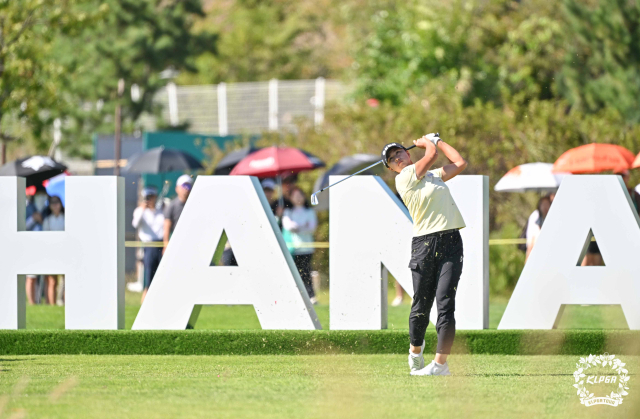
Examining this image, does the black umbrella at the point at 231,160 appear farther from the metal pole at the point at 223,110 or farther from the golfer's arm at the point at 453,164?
the metal pole at the point at 223,110

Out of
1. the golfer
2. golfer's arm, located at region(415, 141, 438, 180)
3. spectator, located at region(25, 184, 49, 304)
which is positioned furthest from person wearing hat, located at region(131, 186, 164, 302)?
golfer's arm, located at region(415, 141, 438, 180)

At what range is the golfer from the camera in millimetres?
7500

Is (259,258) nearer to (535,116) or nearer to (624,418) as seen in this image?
(624,418)

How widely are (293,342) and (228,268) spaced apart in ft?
3.56

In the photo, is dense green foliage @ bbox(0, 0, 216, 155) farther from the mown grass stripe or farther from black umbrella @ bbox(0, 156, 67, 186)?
the mown grass stripe

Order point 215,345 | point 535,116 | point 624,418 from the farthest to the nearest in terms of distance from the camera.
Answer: point 535,116
point 215,345
point 624,418

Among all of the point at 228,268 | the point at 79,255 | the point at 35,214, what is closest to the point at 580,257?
the point at 228,268

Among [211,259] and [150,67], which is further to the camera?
[150,67]

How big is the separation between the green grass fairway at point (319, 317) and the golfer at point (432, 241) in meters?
3.15

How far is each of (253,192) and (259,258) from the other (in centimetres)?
71

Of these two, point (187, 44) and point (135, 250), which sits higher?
point (187, 44)

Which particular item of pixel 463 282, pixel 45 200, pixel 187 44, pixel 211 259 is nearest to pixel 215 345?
pixel 211 259

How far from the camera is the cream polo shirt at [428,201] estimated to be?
7.51 m

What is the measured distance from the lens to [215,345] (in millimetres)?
9477
